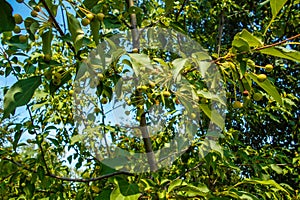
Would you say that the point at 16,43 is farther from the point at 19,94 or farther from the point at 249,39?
the point at 249,39

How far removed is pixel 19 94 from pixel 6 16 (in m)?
0.27

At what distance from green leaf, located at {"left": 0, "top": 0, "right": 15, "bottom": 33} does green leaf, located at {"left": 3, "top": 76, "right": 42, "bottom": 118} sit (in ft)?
0.74

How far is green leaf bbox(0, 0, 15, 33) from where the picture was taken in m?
0.58

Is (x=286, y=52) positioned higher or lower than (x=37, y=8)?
lower

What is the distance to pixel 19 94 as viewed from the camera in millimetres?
813

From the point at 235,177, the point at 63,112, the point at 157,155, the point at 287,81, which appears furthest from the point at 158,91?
the point at 287,81

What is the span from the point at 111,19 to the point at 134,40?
0.18 meters

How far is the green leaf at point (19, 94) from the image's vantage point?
0.78 meters

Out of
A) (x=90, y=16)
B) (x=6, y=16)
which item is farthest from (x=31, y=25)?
(x=6, y=16)

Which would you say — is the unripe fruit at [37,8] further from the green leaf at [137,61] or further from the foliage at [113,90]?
the green leaf at [137,61]

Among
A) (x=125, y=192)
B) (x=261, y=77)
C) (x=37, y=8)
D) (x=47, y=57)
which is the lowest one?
(x=125, y=192)

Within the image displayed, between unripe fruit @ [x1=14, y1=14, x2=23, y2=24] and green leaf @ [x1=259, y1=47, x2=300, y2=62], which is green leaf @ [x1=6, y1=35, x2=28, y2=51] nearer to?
unripe fruit @ [x1=14, y1=14, x2=23, y2=24]

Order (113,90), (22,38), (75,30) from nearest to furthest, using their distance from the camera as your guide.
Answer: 1. (75,30)
2. (22,38)
3. (113,90)

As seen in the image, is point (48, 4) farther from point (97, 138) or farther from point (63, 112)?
point (63, 112)
